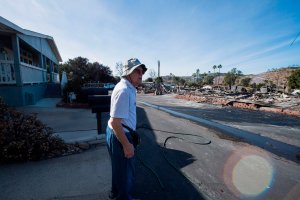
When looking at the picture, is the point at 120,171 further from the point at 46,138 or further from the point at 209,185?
the point at 46,138

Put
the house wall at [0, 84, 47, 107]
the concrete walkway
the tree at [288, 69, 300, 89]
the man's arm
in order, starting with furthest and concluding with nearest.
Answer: the tree at [288, 69, 300, 89] < the house wall at [0, 84, 47, 107] < the concrete walkway < the man's arm

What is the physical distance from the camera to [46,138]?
4391 millimetres

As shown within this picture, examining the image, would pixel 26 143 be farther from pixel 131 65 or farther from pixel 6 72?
pixel 6 72

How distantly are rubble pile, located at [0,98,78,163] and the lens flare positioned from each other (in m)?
3.44

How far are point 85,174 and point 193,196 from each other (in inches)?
76.3

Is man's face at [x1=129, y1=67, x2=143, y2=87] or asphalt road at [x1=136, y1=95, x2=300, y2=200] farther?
asphalt road at [x1=136, y1=95, x2=300, y2=200]

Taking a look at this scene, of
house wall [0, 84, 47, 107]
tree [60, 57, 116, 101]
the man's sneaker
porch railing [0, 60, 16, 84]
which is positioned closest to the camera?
the man's sneaker

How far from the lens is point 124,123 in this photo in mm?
2273

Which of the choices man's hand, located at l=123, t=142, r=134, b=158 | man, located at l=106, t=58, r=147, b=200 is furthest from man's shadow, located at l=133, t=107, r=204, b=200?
man's hand, located at l=123, t=142, r=134, b=158

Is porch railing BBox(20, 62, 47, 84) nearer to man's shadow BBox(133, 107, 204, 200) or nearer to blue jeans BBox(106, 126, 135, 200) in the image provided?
man's shadow BBox(133, 107, 204, 200)

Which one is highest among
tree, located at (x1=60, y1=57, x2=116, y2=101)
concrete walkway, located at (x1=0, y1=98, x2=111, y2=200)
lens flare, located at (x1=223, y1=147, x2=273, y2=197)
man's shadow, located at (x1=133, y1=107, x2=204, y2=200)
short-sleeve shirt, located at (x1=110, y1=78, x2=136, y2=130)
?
tree, located at (x1=60, y1=57, x2=116, y2=101)

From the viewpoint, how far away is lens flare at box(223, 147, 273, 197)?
325 cm

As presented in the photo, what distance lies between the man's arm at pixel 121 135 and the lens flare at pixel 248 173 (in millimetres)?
2069

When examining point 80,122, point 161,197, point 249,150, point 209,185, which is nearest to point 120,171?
point 161,197
